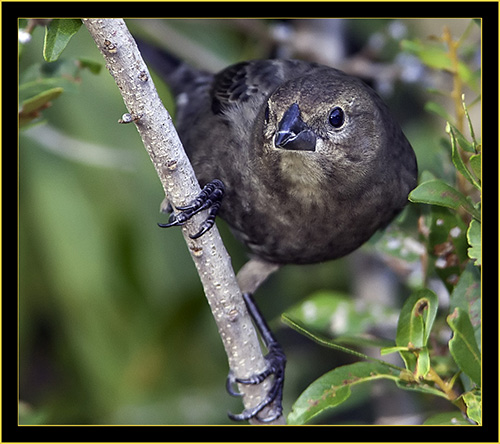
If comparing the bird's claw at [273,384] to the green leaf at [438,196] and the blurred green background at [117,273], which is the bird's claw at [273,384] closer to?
the blurred green background at [117,273]

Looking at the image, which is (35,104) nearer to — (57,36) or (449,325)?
(57,36)

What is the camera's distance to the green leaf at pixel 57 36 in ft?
7.36

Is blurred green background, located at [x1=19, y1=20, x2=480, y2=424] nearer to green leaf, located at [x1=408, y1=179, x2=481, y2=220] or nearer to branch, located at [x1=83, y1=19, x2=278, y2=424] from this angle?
branch, located at [x1=83, y1=19, x2=278, y2=424]

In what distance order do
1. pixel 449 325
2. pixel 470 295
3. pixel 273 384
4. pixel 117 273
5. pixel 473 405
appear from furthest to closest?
pixel 117 273
pixel 273 384
pixel 470 295
pixel 449 325
pixel 473 405

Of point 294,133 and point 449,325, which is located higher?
point 294,133

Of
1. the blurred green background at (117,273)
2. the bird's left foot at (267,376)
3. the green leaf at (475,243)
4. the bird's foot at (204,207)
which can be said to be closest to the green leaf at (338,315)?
the bird's left foot at (267,376)

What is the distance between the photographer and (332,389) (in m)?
2.30

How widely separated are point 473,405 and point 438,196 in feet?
Result: 2.15

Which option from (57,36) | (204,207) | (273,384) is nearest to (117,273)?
(273,384)

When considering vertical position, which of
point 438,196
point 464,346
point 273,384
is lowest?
point 273,384

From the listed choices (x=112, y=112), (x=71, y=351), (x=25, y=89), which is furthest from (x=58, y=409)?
(x=25, y=89)

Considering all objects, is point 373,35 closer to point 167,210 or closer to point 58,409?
point 167,210

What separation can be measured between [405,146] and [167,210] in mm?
1115

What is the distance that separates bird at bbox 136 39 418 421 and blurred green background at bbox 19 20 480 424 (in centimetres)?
96
